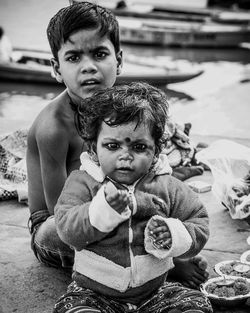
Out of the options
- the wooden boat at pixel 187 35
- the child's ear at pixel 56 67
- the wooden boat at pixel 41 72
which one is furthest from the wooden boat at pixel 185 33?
the child's ear at pixel 56 67

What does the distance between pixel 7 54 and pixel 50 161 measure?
7805 mm

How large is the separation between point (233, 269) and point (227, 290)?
0.23m

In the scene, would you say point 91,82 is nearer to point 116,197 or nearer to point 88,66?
point 88,66

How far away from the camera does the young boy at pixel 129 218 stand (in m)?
1.95

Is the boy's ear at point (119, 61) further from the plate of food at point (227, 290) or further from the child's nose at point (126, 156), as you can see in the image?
the plate of food at point (227, 290)

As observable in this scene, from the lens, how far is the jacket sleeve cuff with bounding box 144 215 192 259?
191 cm

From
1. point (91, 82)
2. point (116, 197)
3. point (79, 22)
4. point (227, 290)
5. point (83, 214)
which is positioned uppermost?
point (79, 22)

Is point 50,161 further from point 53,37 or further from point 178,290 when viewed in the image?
point 178,290

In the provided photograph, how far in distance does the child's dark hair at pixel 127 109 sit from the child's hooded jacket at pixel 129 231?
134 millimetres

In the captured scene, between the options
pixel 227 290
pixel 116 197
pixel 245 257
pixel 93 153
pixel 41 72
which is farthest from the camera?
pixel 41 72

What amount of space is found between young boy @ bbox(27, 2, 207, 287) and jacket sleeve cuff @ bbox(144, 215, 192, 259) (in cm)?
52

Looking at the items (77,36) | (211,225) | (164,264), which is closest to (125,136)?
(164,264)

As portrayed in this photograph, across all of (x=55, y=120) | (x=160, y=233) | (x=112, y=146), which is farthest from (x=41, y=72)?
(x=160, y=233)

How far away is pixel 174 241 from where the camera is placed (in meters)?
1.91
